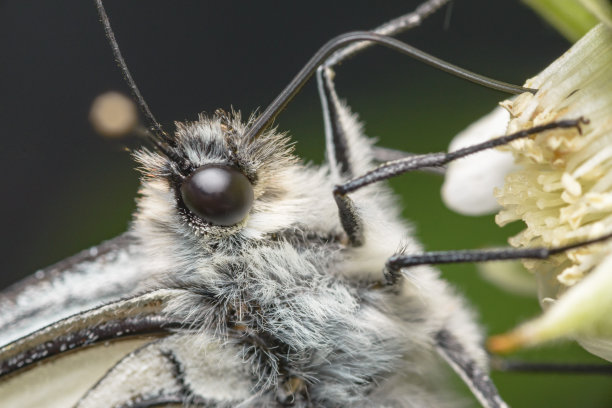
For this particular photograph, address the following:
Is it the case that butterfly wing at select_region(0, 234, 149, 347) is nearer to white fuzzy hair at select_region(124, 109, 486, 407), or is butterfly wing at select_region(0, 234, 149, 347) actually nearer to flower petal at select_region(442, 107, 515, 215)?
white fuzzy hair at select_region(124, 109, 486, 407)

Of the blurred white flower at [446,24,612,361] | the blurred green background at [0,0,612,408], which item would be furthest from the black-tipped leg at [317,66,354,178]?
the blurred green background at [0,0,612,408]

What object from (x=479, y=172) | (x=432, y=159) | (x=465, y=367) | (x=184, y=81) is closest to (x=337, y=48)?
(x=432, y=159)

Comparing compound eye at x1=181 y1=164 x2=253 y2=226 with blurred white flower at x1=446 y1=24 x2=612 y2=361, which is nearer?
blurred white flower at x1=446 y1=24 x2=612 y2=361

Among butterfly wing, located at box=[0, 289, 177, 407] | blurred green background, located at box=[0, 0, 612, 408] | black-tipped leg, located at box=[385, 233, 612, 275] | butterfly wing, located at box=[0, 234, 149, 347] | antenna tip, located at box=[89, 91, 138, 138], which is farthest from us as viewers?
blurred green background, located at box=[0, 0, 612, 408]

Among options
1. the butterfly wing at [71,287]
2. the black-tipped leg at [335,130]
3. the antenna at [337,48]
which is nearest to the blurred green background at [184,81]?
the black-tipped leg at [335,130]

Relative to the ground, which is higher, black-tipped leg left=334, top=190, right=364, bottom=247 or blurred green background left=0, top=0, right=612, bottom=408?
blurred green background left=0, top=0, right=612, bottom=408

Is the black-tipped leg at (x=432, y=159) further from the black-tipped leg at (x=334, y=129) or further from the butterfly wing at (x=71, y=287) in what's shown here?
the butterfly wing at (x=71, y=287)
